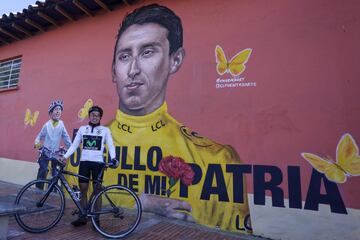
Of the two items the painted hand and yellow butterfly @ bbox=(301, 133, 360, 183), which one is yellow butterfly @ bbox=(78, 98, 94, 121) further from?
yellow butterfly @ bbox=(301, 133, 360, 183)

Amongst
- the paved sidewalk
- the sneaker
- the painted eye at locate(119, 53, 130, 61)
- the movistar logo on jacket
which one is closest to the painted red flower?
the paved sidewalk

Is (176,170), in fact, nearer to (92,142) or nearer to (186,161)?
(186,161)

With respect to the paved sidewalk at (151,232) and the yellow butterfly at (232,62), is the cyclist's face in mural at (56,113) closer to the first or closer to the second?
the paved sidewalk at (151,232)

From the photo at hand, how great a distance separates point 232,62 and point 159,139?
6.39 feet

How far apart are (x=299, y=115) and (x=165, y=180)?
2586mm

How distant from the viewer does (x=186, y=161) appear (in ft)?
18.9

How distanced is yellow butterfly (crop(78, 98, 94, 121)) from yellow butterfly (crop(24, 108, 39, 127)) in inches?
Result: 63.7

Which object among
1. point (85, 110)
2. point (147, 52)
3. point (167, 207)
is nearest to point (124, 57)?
point (147, 52)

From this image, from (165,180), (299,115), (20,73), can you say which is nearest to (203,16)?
(299,115)

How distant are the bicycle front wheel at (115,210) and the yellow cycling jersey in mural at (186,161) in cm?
121

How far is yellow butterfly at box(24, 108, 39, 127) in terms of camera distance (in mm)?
8312

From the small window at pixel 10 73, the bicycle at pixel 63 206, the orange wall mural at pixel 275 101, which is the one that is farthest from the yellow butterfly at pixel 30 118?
the bicycle at pixel 63 206

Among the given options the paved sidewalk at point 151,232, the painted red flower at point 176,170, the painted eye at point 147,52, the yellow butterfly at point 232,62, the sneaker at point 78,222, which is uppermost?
the painted eye at point 147,52

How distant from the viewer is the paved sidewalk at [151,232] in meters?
4.37
